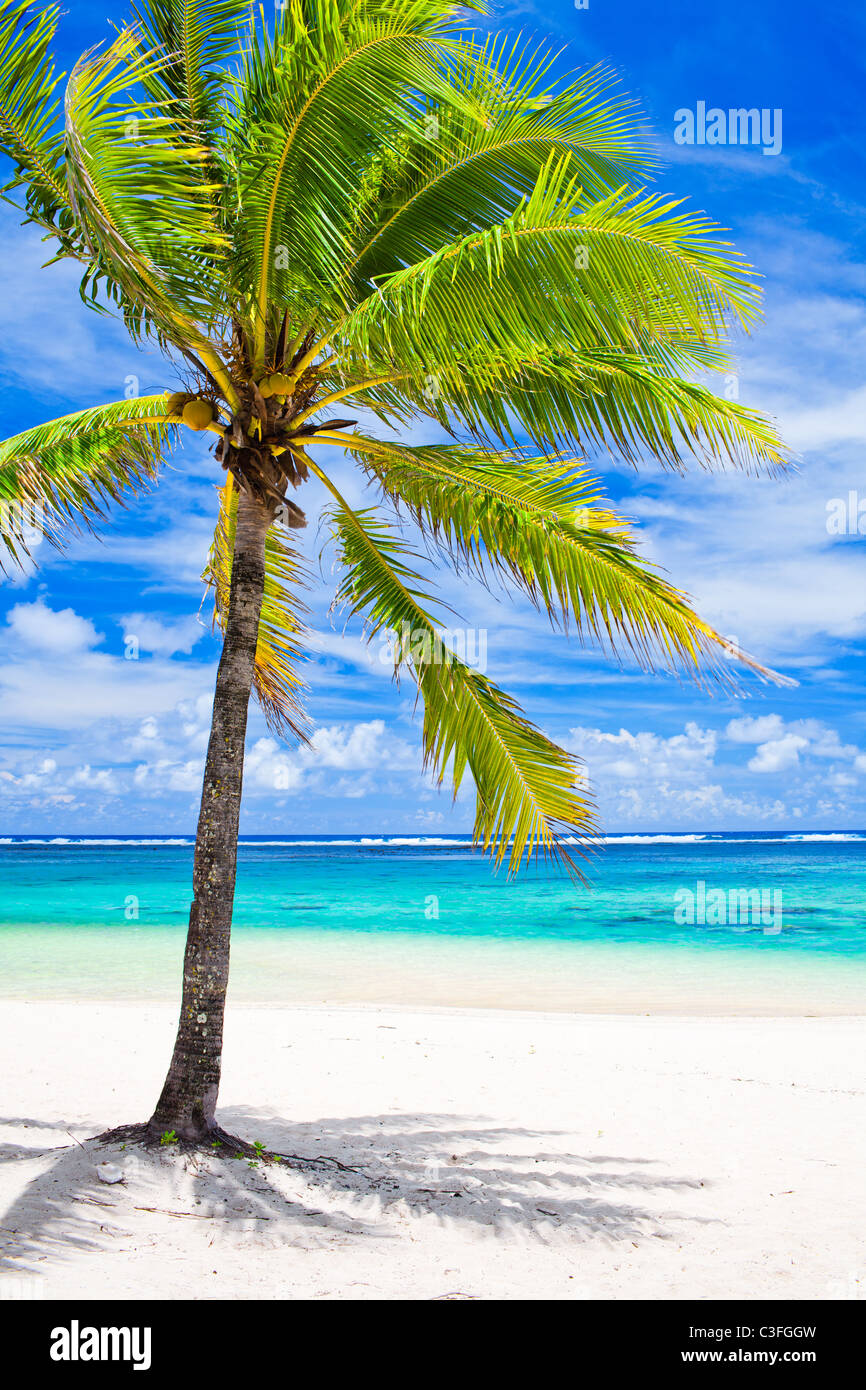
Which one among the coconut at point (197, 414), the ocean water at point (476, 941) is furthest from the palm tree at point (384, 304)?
the ocean water at point (476, 941)

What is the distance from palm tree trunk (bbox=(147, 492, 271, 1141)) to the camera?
5.36m

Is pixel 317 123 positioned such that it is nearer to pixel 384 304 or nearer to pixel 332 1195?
pixel 384 304

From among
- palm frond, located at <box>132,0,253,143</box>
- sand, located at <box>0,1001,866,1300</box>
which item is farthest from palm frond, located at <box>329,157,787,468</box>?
sand, located at <box>0,1001,866,1300</box>

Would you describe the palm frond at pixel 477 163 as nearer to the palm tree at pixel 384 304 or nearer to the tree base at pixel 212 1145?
the palm tree at pixel 384 304

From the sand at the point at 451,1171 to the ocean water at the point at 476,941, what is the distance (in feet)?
6.19

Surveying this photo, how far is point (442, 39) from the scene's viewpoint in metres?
4.91

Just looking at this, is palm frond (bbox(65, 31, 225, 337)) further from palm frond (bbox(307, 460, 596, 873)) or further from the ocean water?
the ocean water

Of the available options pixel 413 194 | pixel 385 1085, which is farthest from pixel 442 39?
pixel 385 1085

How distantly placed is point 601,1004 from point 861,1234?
31.4 feet

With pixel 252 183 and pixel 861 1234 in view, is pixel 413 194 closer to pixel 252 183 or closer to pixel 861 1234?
pixel 252 183

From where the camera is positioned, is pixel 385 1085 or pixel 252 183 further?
pixel 385 1085

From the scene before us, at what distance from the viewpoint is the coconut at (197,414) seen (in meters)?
5.42

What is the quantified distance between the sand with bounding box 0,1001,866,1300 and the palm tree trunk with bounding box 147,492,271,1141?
33 centimetres

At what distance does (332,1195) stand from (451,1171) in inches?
36.8
